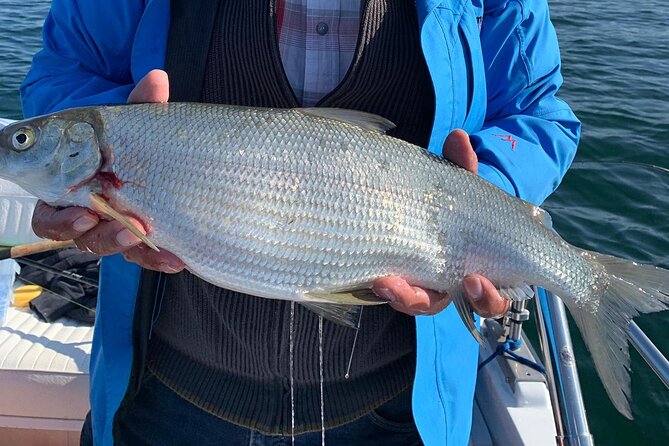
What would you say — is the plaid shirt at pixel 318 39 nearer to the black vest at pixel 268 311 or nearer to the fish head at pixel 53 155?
the black vest at pixel 268 311

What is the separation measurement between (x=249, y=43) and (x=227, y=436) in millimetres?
1244

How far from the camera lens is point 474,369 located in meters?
2.16

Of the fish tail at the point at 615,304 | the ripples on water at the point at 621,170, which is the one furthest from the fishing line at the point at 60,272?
the ripples on water at the point at 621,170

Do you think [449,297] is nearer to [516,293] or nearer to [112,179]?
[516,293]

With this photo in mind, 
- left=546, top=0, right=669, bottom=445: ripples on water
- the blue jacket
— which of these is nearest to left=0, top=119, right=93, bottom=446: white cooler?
the blue jacket

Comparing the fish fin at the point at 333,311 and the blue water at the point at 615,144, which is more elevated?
the fish fin at the point at 333,311

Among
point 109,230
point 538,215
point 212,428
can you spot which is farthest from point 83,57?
point 538,215

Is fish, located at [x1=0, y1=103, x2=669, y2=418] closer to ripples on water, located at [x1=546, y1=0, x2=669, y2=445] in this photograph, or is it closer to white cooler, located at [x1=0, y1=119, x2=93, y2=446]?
white cooler, located at [x1=0, y1=119, x2=93, y2=446]

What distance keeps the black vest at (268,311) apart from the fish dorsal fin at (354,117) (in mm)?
105

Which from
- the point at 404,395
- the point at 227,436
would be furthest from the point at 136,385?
the point at 404,395

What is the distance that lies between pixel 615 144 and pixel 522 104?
21.9 ft

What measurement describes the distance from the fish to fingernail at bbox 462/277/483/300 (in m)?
0.04

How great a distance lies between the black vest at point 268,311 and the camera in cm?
194

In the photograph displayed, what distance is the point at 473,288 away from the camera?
1875 millimetres
